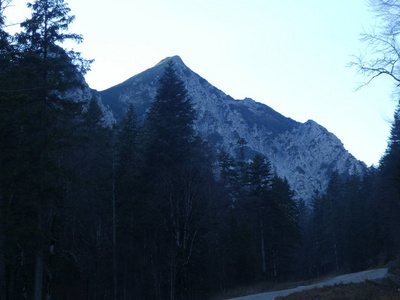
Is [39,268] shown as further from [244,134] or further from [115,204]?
[244,134]

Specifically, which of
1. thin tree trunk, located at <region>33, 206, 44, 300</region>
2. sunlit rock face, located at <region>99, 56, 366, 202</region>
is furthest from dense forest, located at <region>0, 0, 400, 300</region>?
sunlit rock face, located at <region>99, 56, 366, 202</region>

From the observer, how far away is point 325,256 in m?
64.9

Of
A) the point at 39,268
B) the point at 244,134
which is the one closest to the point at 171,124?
the point at 39,268

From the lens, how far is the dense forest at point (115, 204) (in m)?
15.8

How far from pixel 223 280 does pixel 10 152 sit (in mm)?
22904

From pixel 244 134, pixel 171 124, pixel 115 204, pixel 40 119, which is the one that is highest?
pixel 244 134

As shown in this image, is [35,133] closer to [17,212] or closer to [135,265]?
[17,212]

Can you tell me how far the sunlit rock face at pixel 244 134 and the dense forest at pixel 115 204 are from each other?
110354mm

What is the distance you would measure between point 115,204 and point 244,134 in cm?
15950

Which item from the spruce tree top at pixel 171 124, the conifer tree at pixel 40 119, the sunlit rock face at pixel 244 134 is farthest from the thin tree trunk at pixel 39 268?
the sunlit rock face at pixel 244 134

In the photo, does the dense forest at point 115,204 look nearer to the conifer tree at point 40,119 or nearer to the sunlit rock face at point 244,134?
the conifer tree at point 40,119

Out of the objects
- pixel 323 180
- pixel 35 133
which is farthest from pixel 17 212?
pixel 323 180

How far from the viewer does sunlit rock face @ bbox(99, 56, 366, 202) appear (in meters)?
162

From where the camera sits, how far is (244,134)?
184 m
